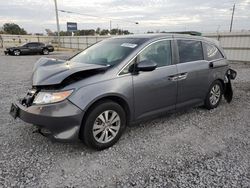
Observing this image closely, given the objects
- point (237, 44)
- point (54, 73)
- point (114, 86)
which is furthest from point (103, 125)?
point (237, 44)

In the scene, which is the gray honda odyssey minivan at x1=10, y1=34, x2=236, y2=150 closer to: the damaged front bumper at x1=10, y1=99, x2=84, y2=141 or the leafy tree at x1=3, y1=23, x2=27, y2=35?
the damaged front bumper at x1=10, y1=99, x2=84, y2=141

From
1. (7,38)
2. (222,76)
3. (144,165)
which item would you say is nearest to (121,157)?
(144,165)

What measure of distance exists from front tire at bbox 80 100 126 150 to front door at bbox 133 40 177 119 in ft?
1.18

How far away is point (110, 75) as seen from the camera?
10.7 ft

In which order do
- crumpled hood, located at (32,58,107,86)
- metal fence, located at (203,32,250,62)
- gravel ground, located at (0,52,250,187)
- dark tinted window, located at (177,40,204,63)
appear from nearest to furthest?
gravel ground, located at (0,52,250,187)
crumpled hood, located at (32,58,107,86)
dark tinted window, located at (177,40,204,63)
metal fence, located at (203,32,250,62)

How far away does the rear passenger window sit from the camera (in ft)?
15.7

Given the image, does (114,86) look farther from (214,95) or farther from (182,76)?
(214,95)

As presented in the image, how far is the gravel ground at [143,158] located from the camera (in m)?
2.68

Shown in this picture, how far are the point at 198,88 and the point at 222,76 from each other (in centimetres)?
95

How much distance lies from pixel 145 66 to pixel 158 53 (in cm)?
58

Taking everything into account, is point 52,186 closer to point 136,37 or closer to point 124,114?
point 124,114

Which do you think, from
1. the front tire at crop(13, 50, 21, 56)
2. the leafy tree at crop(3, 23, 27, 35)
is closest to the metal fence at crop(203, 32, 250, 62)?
the front tire at crop(13, 50, 21, 56)

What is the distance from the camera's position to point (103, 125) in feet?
10.8

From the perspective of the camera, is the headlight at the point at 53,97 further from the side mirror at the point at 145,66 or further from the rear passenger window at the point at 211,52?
the rear passenger window at the point at 211,52
